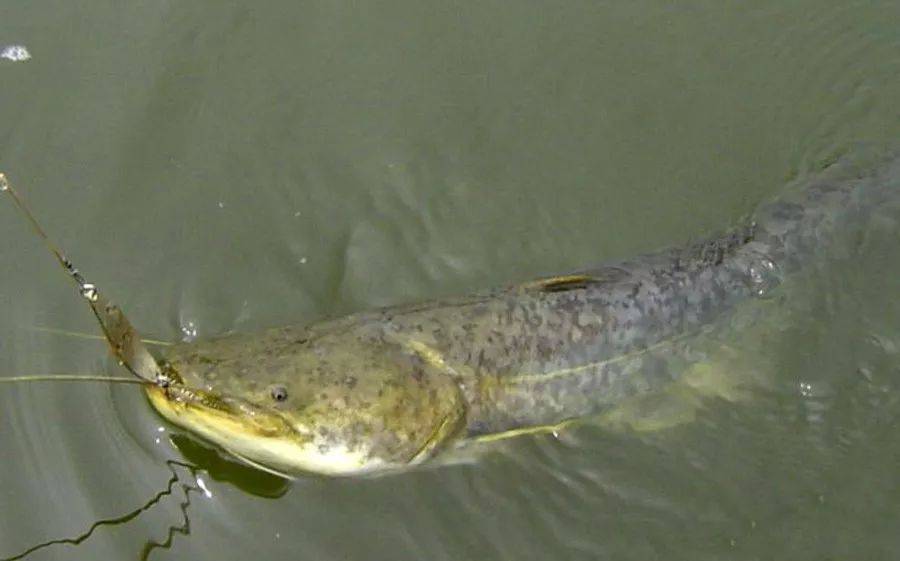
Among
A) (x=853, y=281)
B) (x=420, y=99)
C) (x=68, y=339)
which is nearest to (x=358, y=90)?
(x=420, y=99)

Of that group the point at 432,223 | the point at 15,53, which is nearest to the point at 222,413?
the point at 432,223

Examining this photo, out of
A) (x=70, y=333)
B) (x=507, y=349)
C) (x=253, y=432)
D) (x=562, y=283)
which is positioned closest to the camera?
(x=253, y=432)

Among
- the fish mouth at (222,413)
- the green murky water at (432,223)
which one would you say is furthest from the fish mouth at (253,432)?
the green murky water at (432,223)

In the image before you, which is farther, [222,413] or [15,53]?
[15,53]

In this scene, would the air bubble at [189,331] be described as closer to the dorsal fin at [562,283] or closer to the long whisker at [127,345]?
the long whisker at [127,345]

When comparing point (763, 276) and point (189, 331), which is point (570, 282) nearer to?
→ point (763, 276)

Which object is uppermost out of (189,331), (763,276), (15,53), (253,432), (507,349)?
(15,53)
